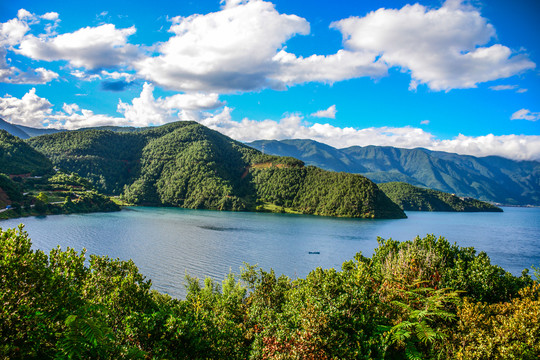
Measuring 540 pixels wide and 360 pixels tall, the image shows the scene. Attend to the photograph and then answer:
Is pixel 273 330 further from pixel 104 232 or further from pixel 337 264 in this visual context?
pixel 104 232

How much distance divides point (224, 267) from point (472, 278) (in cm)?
4391

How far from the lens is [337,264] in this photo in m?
64.7

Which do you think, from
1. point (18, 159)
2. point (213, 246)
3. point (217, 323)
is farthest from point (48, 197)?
point (217, 323)

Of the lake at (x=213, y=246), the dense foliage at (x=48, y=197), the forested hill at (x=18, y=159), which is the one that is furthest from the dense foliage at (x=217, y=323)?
the forested hill at (x=18, y=159)

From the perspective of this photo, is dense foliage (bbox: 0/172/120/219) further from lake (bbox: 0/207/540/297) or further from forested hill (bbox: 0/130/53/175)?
forested hill (bbox: 0/130/53/175)

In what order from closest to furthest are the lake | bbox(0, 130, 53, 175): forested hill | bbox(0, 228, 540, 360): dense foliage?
bbox(0, 228, 540, 360): dense foliage, the lake, bbox(0, 130, 53, 175): forested hill

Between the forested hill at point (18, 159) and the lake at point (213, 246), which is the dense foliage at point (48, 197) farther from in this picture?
the forested hill at point (18, 159)

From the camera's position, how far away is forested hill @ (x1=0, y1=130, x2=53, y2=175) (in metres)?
145

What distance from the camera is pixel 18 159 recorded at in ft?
514

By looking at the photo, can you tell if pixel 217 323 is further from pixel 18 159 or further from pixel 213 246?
pixel 18 159

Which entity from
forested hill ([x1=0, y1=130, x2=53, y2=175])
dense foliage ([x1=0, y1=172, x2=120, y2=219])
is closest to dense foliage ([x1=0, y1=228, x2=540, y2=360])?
dense foliage ([x1=0, y1=172, x2=120, y2=219])

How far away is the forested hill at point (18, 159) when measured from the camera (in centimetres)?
14530

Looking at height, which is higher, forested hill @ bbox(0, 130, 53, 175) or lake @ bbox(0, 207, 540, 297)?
forested hill @ bbox(0, 130, 53, 175)

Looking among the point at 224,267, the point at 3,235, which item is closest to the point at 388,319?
the point at 3,235
